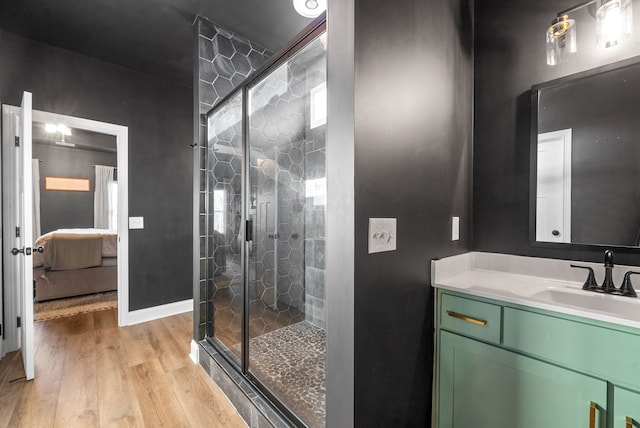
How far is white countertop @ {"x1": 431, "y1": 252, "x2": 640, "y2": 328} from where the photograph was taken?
40.8 inches

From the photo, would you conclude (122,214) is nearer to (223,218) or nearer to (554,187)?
(223,218)

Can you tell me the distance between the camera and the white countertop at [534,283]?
40.8 inches

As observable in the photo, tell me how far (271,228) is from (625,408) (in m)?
2.10

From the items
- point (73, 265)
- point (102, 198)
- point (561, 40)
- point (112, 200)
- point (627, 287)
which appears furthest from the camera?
point (112, 200)

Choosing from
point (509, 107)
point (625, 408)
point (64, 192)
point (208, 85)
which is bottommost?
point (625, 408)

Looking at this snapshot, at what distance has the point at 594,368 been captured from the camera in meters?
0.91

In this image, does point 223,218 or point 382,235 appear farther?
point 223,218

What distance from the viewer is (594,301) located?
3.81 ft

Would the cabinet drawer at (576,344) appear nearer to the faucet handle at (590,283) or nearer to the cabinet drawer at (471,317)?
the cabinet drawer at (471,317)

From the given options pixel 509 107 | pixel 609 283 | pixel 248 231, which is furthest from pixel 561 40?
pixel 248 231

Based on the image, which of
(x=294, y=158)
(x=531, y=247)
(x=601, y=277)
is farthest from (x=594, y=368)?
(x=294, y=158)

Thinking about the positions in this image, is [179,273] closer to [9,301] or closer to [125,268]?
[125,268]

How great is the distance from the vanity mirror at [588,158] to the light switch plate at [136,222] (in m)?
3.53

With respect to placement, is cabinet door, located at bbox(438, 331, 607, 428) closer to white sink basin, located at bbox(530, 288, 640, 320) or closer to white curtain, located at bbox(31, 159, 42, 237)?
white sink basin, located at bbox(530, 288, 640, 320)
